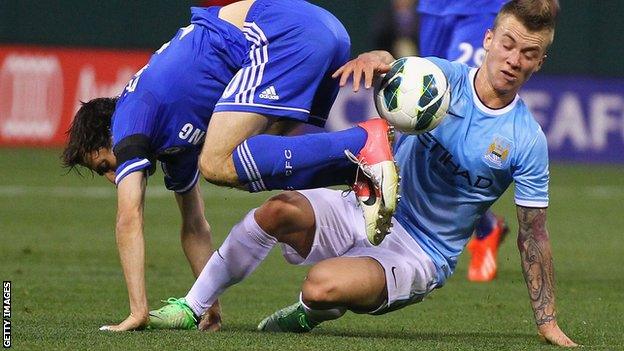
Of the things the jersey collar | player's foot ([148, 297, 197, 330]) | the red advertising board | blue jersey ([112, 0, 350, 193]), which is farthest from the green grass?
the red advertising board

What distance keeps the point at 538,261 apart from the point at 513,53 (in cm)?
101

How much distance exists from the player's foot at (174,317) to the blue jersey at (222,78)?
73 cm

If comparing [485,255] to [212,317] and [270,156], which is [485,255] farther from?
[270,156]

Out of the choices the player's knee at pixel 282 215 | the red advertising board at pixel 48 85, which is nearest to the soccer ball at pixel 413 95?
the player's knee at pixel 282 215

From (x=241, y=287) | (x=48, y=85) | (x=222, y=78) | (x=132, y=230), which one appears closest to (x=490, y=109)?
(x=222, y=78)

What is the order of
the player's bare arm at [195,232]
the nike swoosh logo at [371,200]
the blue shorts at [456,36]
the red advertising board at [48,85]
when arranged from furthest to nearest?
the red advertising board at [48,85]
the blue shorts at [456,36]
the player's bare arm at [195,232]
the nike swoosh logo at [371,200]

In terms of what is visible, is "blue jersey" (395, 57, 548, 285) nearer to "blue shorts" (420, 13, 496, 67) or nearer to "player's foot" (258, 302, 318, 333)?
"player's foot" (258, 302, 318, 333)

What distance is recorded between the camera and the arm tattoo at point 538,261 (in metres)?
6.63

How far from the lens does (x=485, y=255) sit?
10.4 m

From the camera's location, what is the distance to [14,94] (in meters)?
20.4

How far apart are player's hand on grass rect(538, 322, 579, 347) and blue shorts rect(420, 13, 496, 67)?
3.84 meters

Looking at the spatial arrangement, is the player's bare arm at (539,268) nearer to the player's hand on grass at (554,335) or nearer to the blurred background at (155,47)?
the player's hand on grass at (554,335)

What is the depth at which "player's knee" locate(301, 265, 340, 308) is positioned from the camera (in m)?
6.54

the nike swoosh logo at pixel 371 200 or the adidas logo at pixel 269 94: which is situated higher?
the adidas logo at pixel 269 94
